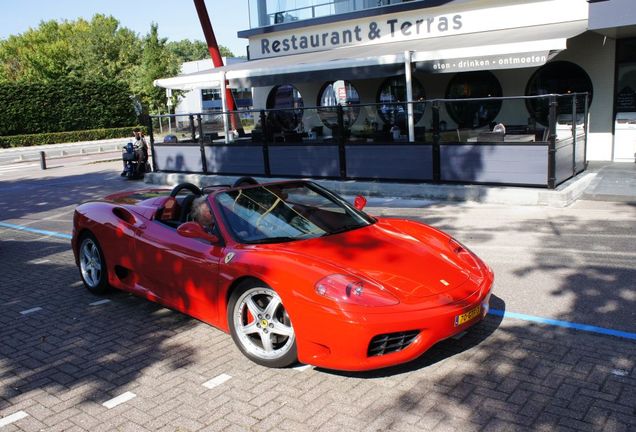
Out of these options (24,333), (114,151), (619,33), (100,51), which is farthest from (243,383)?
(100,51)

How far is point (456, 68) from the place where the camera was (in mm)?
13242

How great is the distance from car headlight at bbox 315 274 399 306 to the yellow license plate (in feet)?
1.56

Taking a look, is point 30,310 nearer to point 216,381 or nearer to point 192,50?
point 216,381

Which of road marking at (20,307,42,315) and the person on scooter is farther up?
the person on scooter

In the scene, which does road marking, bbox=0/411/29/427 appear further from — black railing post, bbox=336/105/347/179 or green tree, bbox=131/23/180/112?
green tree, bbox=131/23/180/112

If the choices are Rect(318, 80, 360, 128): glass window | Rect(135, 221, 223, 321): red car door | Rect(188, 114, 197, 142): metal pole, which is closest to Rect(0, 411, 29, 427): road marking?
Rect(135, 221, 223, 321): red car door

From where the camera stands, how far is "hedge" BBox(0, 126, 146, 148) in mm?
39500

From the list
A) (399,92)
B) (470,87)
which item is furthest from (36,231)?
(470,87)

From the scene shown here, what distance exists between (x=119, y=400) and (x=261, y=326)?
3.62 feet

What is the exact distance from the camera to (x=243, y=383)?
169 inches

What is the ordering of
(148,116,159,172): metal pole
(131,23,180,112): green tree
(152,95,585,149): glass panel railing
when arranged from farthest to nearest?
(131,23,180,112): green tree
(148,116,159,172): metal pole
(152,95,585,149): glass panel railing

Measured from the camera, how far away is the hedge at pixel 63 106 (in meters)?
40.3

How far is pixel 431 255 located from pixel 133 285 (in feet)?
9.78

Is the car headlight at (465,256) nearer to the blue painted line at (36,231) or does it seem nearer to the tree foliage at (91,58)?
the blue painted line at (36,231)
